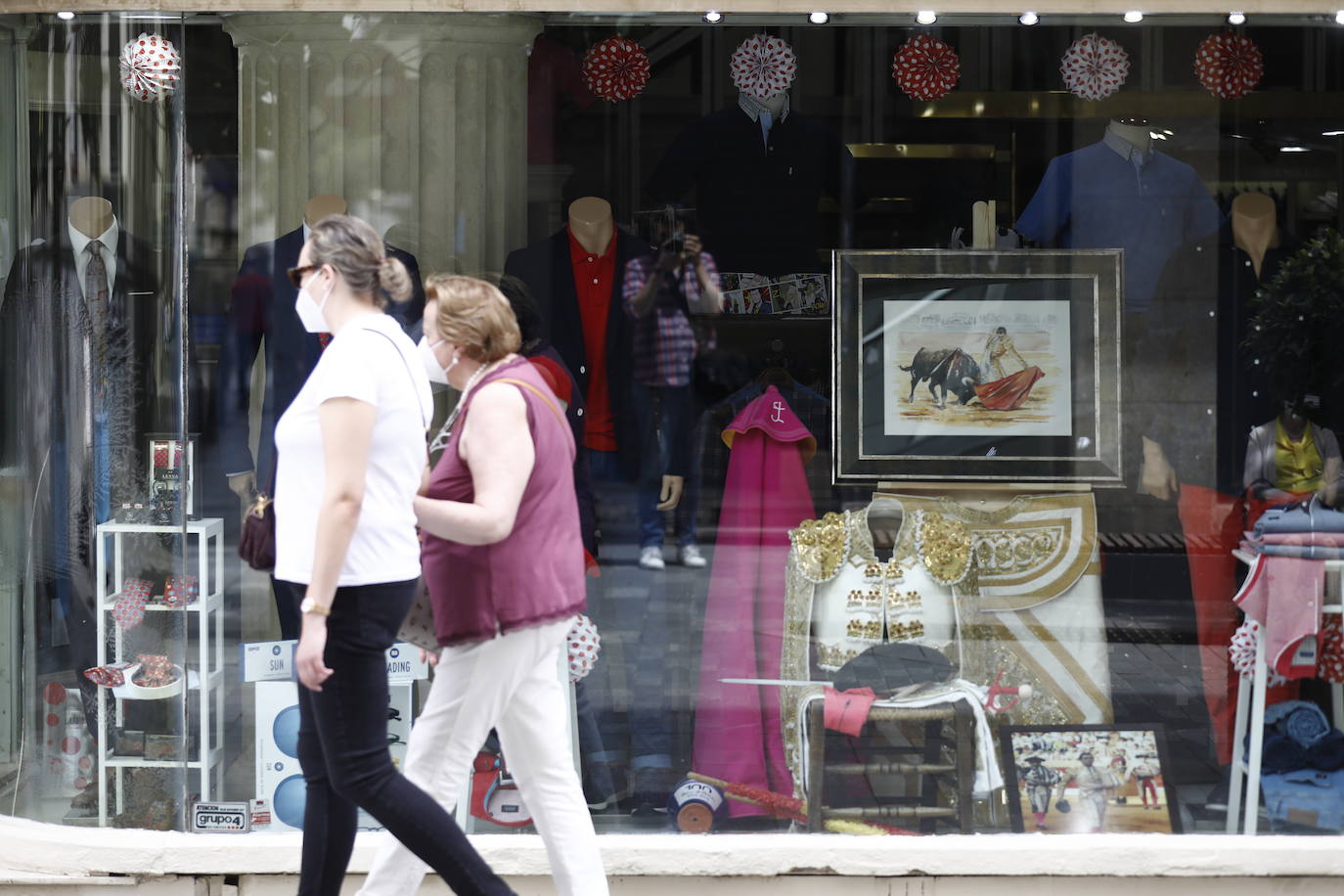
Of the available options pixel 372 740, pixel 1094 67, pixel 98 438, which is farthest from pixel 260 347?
pixel 1094 67

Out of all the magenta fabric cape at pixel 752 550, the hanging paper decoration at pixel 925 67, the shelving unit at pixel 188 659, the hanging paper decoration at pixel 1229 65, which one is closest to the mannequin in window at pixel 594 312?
the magenta fabric cape at pixel 752 550

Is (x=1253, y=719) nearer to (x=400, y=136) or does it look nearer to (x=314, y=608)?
(x=314, y=608)

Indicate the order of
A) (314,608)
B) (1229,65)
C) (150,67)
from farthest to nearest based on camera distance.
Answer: (1229,65)
(150,67)
(314,608)

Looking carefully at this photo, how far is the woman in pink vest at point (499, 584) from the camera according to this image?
3336 mm

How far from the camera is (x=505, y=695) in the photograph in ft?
11.2

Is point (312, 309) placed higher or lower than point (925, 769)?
higher

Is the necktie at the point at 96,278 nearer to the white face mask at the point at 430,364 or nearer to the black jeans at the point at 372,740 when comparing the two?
the white face mask at the point at 430,364

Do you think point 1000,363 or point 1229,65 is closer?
point 1229,65

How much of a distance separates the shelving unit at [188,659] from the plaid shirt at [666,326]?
4.66 ft

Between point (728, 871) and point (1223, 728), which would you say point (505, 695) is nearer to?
point (728, 871)

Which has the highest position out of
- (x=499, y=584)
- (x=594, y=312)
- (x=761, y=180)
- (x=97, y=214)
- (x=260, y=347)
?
(x=761, y=180)

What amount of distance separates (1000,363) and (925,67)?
927mm

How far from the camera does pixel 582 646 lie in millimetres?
4680

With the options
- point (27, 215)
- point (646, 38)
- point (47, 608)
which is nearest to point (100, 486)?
point (47, 608)
